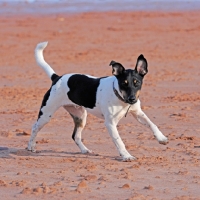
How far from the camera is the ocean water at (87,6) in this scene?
39.4 meters

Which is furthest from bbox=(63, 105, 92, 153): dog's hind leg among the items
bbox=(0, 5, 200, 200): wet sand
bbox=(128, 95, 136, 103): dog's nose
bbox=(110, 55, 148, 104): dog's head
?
bbox=(128, 95, 136, 103): dog's nose

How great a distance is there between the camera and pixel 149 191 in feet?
22.6

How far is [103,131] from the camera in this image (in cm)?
997

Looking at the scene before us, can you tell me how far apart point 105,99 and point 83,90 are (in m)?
0.44

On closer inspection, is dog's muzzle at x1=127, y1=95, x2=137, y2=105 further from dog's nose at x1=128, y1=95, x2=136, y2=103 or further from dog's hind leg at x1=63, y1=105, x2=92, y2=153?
dog's hind leg at x1=63, y1=105, x2=92, y2=153

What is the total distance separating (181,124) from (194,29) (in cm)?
1511

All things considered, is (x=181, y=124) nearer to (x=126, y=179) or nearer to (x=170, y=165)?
(x=170, y=165)

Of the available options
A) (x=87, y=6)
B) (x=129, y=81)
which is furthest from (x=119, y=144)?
(x=87, y=6)

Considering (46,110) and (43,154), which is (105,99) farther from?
(43,154)

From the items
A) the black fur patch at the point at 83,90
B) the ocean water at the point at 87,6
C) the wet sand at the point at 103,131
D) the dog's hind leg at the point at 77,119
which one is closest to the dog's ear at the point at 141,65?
the black fur patch at the point at 83,90

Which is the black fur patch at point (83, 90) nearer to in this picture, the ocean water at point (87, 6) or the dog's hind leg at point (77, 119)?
the dog's hind leg at point (77, 119)

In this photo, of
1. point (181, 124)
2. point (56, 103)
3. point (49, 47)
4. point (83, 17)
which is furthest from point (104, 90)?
point (83, 17)

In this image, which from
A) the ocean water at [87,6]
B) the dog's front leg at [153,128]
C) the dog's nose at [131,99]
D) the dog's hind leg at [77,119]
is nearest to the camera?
the dog's nose at [131,99]

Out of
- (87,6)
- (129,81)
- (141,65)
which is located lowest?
(87,6)
